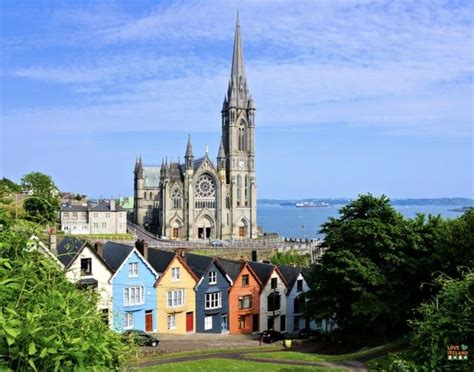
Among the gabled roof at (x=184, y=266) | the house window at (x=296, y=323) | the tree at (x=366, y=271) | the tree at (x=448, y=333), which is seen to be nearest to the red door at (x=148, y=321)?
the gabled roof at (x=184, y=266)

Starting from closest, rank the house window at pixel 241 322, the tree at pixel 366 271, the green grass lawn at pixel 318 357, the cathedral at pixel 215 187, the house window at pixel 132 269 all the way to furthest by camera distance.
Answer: the green grass lawn at pixel 318 357 < the tree at pixel 366 271 < the house window at pixel 132 269 < the house window at pixel 241 322 < the cathedral at pixel 215 187

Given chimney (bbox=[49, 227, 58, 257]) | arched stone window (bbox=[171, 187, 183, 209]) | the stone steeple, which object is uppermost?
the stone steeple

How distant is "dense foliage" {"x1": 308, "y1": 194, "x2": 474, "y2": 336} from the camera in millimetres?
30125

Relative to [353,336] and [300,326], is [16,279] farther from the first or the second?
[300,326]

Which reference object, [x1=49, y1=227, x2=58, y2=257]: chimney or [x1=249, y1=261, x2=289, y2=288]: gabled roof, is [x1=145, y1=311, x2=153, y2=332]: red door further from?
[x1=49, y1=227, x2=58, y2=257]: chimney

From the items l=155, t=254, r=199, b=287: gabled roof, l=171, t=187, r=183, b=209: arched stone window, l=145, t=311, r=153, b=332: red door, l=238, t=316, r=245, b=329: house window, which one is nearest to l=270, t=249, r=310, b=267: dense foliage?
l=171, t=187, r=183, b=209: arched stone window

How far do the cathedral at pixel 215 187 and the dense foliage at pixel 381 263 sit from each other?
65802 mm

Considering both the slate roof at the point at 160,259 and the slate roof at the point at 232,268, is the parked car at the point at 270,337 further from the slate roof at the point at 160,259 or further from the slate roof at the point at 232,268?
the slate roof at the point at 160,259

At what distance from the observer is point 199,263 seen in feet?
134

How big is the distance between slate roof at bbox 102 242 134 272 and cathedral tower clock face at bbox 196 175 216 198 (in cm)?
6267

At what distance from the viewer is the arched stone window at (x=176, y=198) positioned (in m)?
98.9

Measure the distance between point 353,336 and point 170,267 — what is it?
51.3 feet

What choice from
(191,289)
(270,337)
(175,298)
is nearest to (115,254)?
(175,298)

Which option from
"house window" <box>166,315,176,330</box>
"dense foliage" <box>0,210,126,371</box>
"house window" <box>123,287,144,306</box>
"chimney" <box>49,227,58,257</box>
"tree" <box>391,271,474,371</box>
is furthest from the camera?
"house window" <box>166,315,176,330</box>
